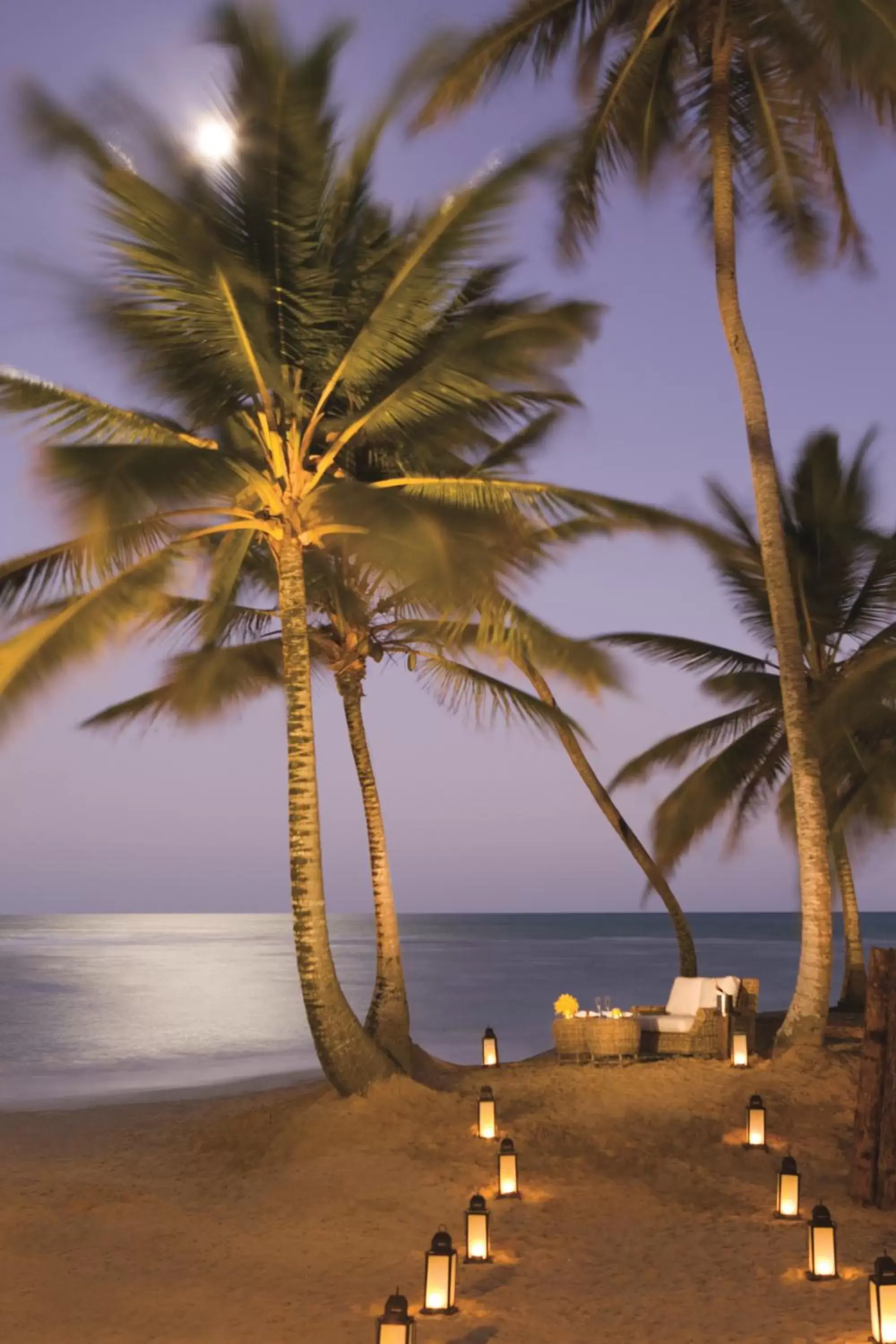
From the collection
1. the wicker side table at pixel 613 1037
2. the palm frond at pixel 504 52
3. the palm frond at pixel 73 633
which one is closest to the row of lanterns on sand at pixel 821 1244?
the wicker side table at pixel 613 1037

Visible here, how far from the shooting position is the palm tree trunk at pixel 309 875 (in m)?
8.66

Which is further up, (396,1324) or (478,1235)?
(396,1324)

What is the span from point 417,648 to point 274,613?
146cm

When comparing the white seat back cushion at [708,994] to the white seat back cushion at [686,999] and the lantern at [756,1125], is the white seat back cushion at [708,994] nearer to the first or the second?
the white seat back cushion at [686,999]

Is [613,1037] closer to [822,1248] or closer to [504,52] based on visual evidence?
[822,1248]

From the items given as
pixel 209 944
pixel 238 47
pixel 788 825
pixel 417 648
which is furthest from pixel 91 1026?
pixel 209 944

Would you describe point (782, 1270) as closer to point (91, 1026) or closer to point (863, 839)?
point (863, 839)

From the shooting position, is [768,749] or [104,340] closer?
[104,340]

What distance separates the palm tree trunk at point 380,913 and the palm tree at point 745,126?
117 inches

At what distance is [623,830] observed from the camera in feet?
44.1

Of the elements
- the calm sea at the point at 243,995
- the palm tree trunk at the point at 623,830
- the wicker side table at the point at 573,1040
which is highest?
the palm tree trunk at the point at 623,830

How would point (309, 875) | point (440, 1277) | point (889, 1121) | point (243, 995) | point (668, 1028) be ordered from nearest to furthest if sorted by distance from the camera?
1. point (440, 1277)
2. point (889, 1121)
3. point (309, 875)
4. point (668, 1028)
5. point (243, 995)

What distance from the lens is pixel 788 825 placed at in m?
16.2

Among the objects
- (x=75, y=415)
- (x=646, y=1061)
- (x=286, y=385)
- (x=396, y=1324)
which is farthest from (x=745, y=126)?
(x=396, y=1324)
